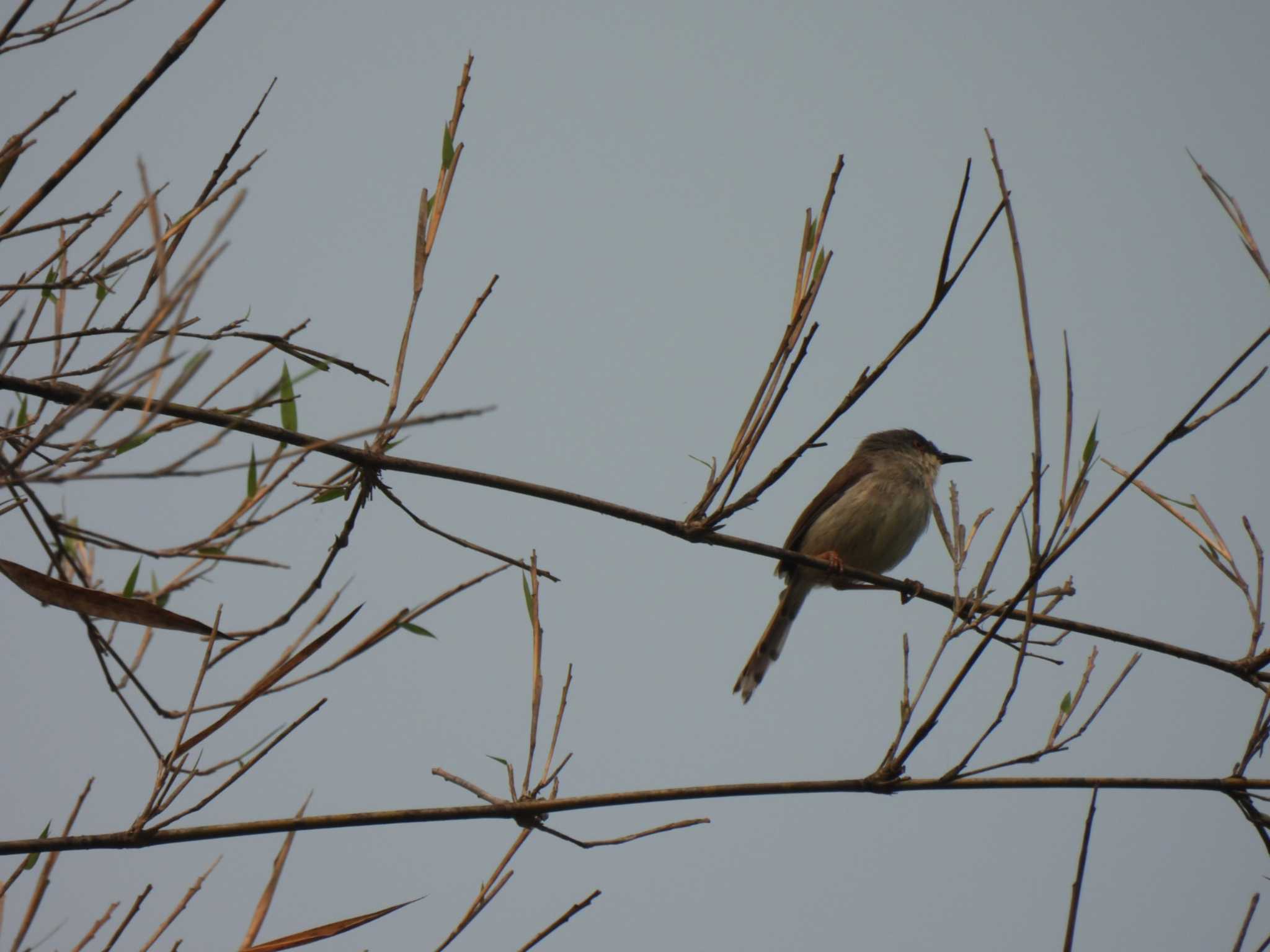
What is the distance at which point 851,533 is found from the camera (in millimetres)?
7238

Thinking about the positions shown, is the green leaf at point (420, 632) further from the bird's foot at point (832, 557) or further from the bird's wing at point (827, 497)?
the bird's wing at point (827, 497)

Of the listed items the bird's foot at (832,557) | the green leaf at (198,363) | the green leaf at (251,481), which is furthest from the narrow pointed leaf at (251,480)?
the bird's foot at (832,557)

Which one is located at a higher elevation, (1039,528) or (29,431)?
(29,431)

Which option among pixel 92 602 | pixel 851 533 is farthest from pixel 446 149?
pixel 851 533

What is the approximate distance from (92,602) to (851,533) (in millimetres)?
5723

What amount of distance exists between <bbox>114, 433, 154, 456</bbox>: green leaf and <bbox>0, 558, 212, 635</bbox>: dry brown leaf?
0.26 meters

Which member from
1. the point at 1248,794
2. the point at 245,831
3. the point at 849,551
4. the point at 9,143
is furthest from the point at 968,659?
the point at 849,551

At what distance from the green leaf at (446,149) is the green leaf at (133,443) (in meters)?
0.89

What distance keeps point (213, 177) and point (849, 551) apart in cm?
541

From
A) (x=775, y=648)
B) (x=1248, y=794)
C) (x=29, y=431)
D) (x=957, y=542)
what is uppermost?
(x=775, y=648)

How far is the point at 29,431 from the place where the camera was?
2400 mm

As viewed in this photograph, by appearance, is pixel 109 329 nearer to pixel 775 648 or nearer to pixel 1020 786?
pixel 1020 786

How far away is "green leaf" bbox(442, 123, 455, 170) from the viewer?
8.30 feet

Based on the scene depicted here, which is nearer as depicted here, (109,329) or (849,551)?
(109,329)
